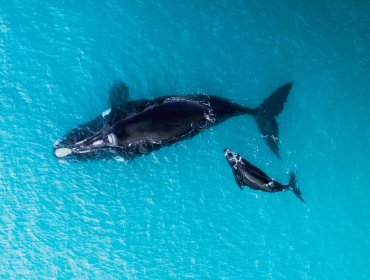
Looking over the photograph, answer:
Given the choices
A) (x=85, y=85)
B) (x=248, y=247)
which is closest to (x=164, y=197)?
(x=248, y=247)

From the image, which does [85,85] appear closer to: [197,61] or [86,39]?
[86,39]

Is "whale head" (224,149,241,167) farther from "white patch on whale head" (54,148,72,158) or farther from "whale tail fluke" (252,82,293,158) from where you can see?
"white patch on whale head" (54,148,72,158)

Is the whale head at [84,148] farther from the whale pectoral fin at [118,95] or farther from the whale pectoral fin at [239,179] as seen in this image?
the whale pectoral fin at [239,179]

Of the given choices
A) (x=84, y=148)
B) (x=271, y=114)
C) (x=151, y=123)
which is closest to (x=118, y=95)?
(x=84, y=148)

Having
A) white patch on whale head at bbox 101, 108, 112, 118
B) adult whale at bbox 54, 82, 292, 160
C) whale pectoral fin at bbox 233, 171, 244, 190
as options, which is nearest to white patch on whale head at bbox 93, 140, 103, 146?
adult whale at bbox 54, 82, 292, 160

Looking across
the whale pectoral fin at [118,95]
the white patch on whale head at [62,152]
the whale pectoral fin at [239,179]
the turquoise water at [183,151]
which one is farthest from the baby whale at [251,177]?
the white patch on whale head at [62,152]
